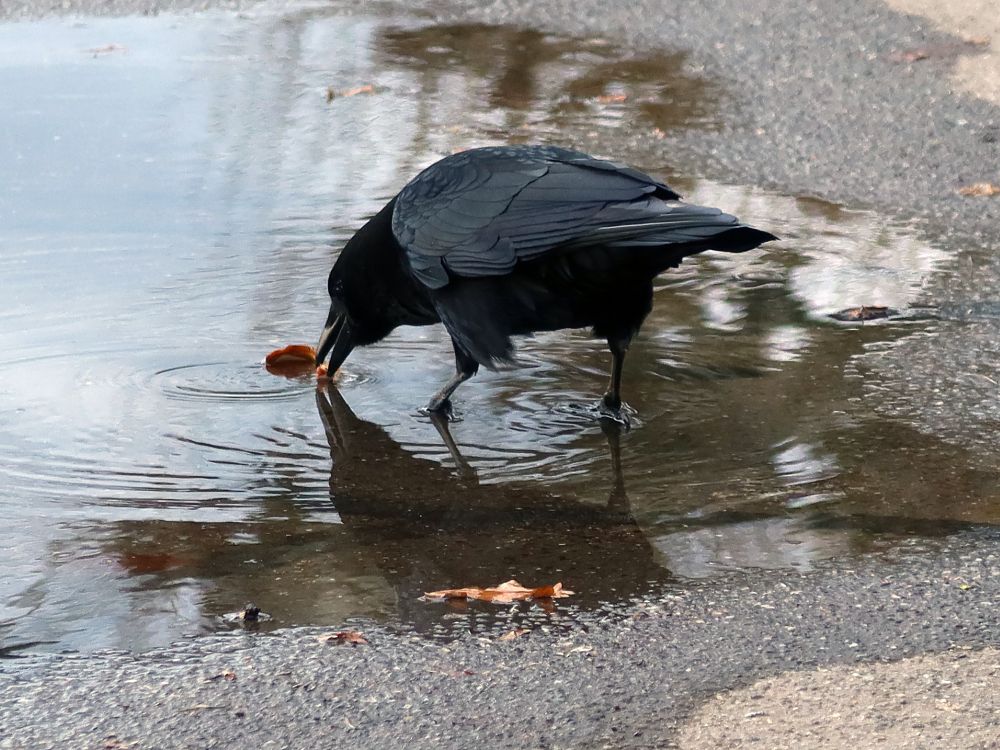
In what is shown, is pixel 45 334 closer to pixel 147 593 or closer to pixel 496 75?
pixel 147 593

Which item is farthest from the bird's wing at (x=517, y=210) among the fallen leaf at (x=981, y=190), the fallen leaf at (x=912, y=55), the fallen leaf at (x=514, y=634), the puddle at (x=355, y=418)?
the fallen leaf at (x=912, y=55)

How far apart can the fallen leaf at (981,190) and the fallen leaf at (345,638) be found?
4832 millimetres

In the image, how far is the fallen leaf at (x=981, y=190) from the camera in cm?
703

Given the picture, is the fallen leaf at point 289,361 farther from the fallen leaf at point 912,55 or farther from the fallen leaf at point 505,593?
the fallen leaf at point 912,55

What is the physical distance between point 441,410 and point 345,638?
5.57 feet

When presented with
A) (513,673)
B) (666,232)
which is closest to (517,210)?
(666,232)

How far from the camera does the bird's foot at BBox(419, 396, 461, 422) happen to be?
15.9 feet

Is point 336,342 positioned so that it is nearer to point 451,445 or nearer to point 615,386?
point 451,445

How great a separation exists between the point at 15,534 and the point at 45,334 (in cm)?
172

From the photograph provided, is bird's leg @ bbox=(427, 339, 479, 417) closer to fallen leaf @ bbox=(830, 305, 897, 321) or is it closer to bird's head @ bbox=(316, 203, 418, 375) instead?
bird's head @ bbox=(316, 203, 418, 375)

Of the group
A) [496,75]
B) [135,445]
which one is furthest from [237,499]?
[496,75]

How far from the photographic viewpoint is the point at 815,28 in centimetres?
1012

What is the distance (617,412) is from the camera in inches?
188

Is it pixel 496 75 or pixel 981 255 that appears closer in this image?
pixel 981 255
